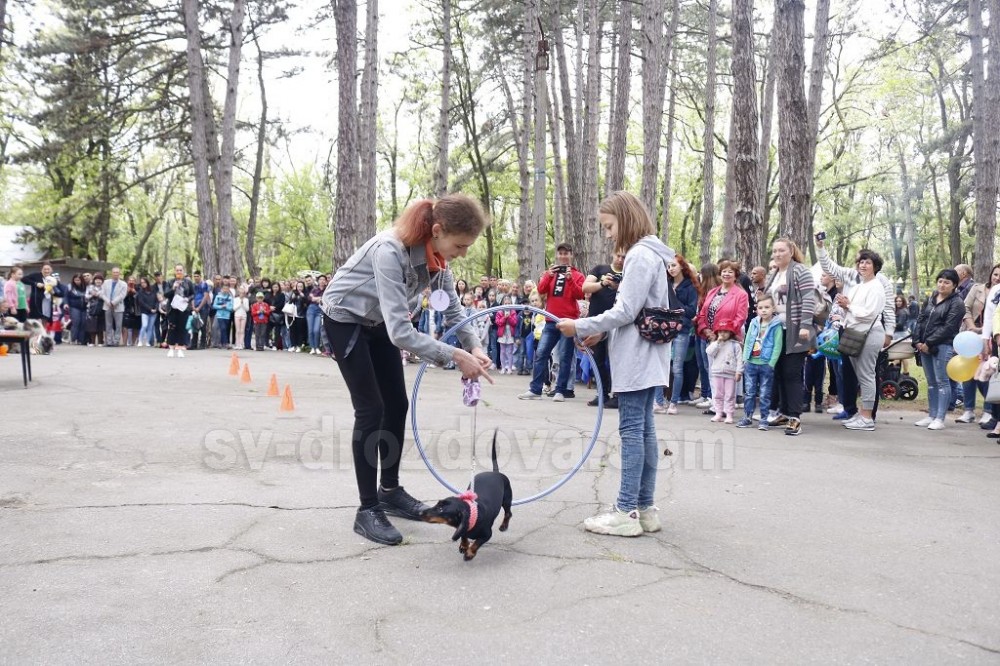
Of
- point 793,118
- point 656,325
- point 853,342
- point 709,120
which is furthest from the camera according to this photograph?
point 709,120

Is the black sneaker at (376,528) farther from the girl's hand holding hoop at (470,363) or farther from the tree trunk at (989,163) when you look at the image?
the tree trunk at (989,163)

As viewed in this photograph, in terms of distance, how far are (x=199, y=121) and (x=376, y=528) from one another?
22.5 metres

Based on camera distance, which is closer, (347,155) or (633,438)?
(633,438)

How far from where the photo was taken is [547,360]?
11.4 m

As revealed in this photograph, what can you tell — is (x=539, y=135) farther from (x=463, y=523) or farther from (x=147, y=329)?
(x=463, y=523)

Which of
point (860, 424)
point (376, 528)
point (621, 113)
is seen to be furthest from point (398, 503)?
point (621, 113)

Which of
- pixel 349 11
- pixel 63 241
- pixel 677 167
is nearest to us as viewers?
pixel 349 11

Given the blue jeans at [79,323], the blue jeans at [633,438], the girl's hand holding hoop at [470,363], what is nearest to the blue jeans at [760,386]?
the blue jeans at [633,438]

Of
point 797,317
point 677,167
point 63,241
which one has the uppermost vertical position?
point 677,167

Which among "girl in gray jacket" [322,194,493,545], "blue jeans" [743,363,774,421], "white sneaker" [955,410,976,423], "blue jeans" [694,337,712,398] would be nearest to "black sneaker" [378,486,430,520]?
"girl in gray jacket" [322,194,493,545]

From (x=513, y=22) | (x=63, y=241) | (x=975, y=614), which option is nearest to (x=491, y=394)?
(x=975, y=614)

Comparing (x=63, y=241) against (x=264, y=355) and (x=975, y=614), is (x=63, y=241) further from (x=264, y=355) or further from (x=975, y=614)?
(x=975, y=614)

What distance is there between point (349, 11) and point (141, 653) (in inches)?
608

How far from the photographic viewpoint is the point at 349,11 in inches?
634
